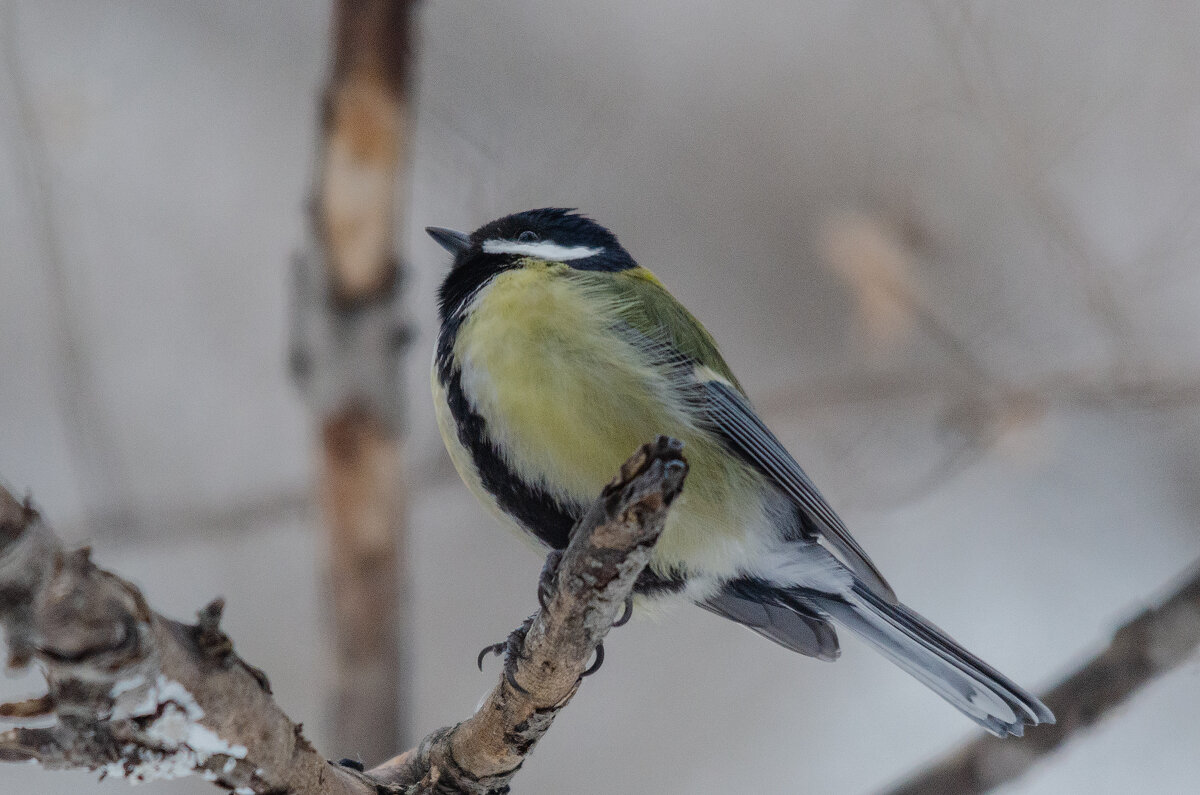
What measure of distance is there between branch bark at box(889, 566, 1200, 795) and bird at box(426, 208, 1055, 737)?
0.24 metres

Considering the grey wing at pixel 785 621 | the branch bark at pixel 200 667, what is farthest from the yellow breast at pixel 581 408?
the branch bark at pixel 200 667

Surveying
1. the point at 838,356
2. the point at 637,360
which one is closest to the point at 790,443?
the point at 838,356

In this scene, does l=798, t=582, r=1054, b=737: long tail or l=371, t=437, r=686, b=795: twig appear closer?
l=371, t=437, r=686, b=795: twig

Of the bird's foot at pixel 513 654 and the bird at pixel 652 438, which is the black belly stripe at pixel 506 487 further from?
the bird's foot at pixel 513 654

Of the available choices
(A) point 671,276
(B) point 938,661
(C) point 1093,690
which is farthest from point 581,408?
(A) point 671,276

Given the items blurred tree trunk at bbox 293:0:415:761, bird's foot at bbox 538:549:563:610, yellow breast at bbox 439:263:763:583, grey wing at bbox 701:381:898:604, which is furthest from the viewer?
blurred tree trunk at bbox 293:0:415:761

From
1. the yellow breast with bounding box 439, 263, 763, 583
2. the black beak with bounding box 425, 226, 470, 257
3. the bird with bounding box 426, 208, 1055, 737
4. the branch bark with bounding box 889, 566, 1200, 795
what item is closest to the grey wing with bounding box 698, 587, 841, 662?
the bird with bounding box 426, 208, 1055, 737

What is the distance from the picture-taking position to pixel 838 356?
3.71m

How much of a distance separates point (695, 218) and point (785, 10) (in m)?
0.81

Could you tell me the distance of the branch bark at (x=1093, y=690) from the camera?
1.94 metres

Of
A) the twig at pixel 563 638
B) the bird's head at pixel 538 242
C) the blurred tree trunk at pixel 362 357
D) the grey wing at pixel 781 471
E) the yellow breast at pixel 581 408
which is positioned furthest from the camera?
the blurred tree trunk at pixel 362 357

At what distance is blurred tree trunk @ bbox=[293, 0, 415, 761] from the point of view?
2.51m

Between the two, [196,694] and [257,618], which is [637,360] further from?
[257,618]

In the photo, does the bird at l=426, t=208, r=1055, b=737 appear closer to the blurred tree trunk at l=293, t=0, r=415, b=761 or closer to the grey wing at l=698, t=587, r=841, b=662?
the grey wing at l=698, t=587, r=841, b=662
